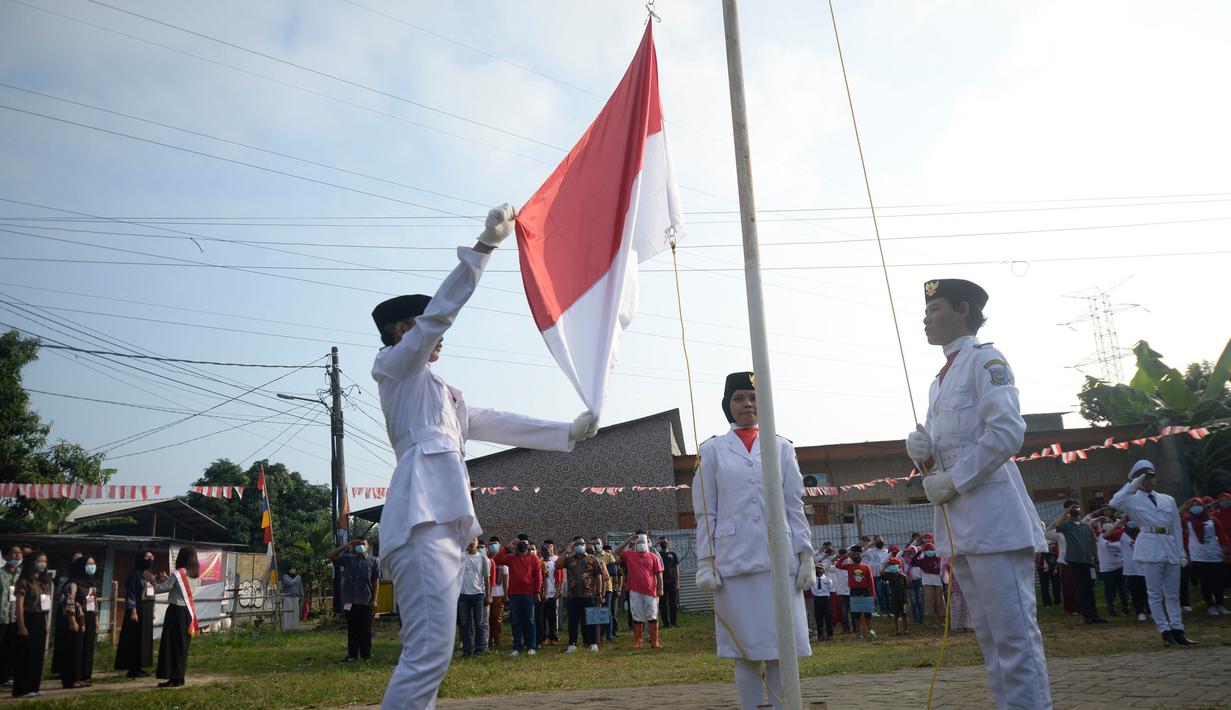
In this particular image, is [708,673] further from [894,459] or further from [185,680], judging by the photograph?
[894,459]

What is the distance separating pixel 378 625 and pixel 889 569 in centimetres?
1400

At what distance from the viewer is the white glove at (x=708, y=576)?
187 inches

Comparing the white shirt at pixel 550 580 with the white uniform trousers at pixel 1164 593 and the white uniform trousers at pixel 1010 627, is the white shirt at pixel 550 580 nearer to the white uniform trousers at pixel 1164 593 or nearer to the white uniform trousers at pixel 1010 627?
the white uniform trousers at pixel 1164 593

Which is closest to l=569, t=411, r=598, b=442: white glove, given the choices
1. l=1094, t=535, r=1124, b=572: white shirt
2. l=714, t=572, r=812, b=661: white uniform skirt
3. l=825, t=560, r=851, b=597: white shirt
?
l=714, t=572, r=812, b=661: white uniform skirt

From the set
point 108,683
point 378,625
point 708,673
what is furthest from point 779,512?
point 378,625

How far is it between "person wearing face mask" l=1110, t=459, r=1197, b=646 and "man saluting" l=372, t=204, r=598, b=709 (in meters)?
9.36

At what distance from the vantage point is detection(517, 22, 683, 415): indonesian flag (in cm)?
438

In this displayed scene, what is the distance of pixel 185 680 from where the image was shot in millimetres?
11945

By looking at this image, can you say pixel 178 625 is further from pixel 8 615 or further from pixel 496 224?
pixel 496 224

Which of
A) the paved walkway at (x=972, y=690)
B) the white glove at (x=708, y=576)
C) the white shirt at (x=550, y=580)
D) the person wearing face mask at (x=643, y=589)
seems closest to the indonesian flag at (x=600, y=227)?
the white glove at (x=708, y=576)

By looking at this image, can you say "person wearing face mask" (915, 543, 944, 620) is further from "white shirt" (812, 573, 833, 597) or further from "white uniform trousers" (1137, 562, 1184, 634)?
"white uniform trousers" (1137, 562, 1184, 634)

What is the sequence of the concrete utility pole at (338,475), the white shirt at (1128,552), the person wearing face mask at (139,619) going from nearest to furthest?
the person wearing face mask at (139,619)
the white shirt at (1128,552)
the concrete utility pole at (338,475)

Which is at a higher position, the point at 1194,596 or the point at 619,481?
the point at 619,481

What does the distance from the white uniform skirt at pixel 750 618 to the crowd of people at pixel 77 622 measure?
8.91m
